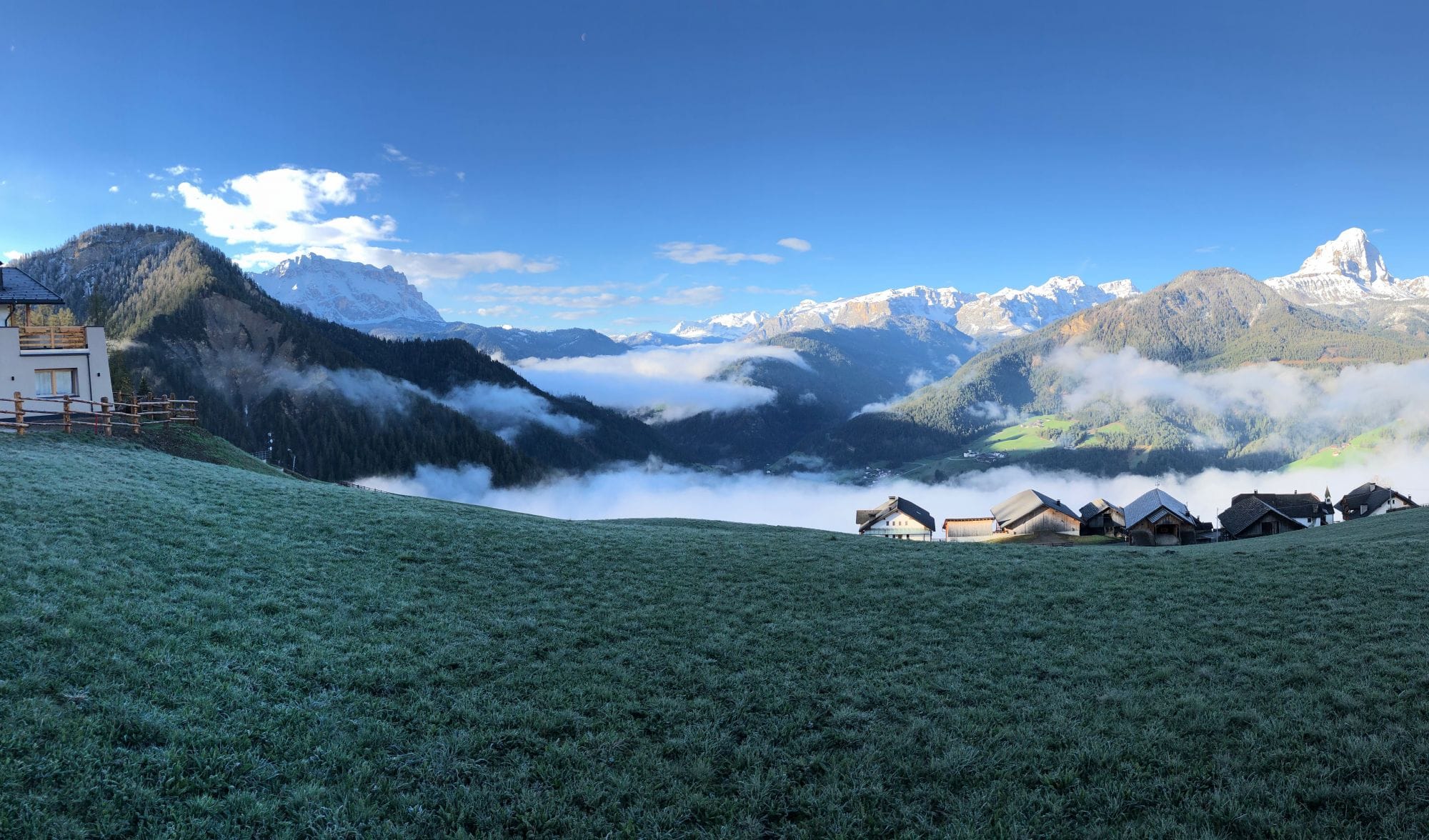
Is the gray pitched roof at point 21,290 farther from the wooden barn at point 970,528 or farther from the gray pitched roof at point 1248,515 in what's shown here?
the gray pitched roof at point 1248,515

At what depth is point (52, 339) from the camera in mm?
40719

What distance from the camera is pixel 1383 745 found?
8836 millimetres

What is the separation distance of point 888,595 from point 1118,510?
83.8m

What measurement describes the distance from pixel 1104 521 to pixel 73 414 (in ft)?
340

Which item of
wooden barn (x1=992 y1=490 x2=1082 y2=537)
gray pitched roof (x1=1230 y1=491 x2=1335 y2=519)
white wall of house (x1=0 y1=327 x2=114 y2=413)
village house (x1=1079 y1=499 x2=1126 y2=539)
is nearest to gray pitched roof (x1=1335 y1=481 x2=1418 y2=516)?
gray pitched roof (x1=1230 y1=491 x2=1335 y2=519)

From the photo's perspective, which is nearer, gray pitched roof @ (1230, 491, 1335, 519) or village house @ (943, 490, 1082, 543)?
gray pitched roof @ (1230, 491, 1335, 519)

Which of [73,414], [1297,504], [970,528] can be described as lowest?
[970,528]

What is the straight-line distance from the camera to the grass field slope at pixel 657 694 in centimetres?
773

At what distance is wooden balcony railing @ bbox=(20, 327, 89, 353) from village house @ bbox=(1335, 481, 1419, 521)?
419ft

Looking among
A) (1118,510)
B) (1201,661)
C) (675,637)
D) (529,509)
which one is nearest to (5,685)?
(675,637)

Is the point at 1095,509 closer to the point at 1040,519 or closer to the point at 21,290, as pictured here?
the point at 1040,519

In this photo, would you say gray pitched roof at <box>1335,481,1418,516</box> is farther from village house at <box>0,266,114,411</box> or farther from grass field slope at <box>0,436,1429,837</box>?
village house at <box>0,266,114,411</box>

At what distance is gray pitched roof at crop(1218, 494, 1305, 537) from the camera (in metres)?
69.8

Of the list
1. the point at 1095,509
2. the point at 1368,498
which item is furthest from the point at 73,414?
the point at 1368,498
